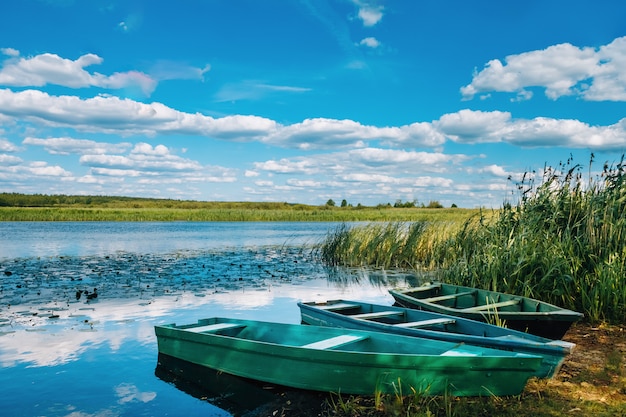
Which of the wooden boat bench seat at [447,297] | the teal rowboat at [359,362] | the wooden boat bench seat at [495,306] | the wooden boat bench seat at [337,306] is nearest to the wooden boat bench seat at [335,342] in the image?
the teal rowboat at [359,362]

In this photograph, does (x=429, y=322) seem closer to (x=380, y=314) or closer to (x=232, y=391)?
(x=380, y=314)

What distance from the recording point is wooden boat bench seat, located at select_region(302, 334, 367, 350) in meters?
5.60

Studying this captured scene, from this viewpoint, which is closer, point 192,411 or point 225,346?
point 192,411

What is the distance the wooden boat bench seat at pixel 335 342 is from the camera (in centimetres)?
560

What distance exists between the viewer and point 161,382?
21.7 ft

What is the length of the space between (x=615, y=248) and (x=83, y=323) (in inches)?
381

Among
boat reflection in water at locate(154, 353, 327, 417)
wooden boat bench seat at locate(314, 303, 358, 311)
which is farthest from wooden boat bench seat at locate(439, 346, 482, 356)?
wooden boat bench seat at locate(314, 303, 358, 311)

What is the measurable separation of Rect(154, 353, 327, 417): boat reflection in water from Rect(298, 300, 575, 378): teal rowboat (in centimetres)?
145

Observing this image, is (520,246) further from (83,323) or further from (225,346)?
(83,323)

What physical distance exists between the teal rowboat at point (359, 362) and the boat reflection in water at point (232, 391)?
146 mm

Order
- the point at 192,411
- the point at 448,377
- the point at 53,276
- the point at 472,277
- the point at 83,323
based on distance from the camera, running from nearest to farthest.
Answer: the point at 448,377 < the point at 192,411 < the point at 83,323 < the point at 472,277 < the point at 53,276

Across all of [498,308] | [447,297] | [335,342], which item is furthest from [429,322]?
[447,297]

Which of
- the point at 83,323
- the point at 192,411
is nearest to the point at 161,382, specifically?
the point at 192,411

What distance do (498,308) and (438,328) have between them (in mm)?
1689
